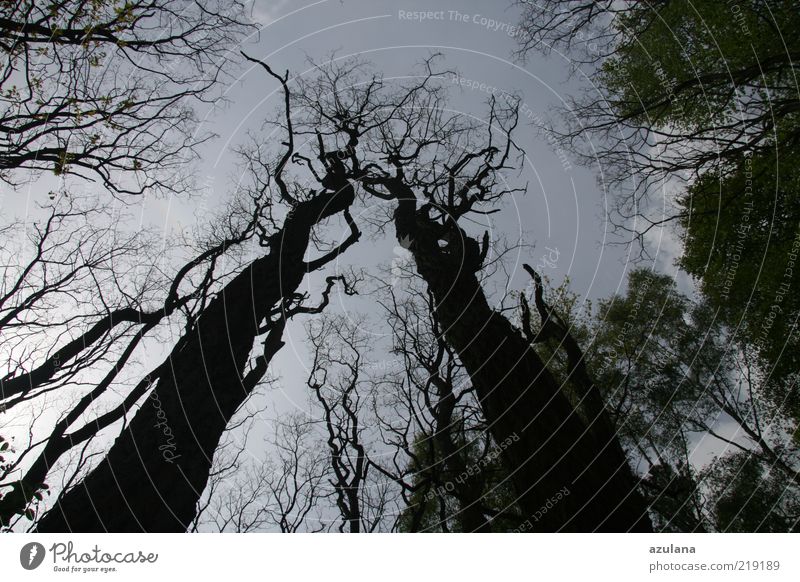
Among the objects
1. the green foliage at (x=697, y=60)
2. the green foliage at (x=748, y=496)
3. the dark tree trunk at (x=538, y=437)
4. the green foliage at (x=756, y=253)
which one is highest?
the green foliage at (x=697, y=60)

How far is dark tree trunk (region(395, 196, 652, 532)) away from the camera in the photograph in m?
5.03

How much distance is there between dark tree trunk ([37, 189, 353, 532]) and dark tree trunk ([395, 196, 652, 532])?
3.40 m

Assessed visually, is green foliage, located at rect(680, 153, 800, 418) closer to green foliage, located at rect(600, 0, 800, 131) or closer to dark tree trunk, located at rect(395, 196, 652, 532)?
green foliage, located at rect(600, 0, 800, 131)

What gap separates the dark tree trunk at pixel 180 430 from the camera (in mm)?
5004

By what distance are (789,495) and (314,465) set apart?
39.2ft

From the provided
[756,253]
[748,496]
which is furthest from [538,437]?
[748,496]

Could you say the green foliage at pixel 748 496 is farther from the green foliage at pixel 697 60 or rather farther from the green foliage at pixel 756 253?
the green foliage at pixel 697 60

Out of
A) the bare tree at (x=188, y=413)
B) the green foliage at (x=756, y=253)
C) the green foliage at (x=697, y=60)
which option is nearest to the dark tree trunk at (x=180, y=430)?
the bare tree at (x=188, y=413)

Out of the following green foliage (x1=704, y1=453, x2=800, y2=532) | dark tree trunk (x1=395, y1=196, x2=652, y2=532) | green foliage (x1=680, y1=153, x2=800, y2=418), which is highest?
green foliage (x1=680, y1=153, x2=800, y2=418)

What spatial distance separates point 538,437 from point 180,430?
4.74 metres

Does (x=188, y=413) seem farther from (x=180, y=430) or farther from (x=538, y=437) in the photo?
(x=538, y=437)

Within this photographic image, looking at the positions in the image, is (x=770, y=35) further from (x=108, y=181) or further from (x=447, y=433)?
(x=108, y=181)

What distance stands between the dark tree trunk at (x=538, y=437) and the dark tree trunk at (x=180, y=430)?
134 inches

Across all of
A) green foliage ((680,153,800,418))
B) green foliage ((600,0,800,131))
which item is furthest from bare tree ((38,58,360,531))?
green foliage ((680,153,800,418))
